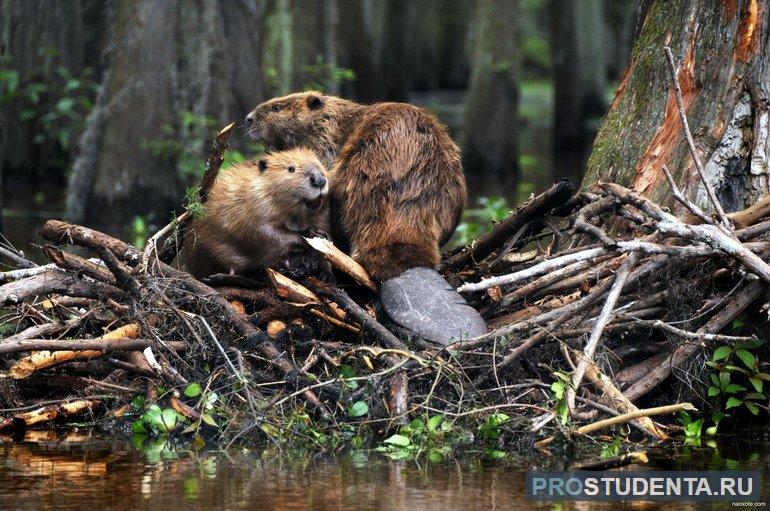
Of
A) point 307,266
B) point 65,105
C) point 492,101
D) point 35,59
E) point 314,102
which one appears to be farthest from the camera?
point 492,101

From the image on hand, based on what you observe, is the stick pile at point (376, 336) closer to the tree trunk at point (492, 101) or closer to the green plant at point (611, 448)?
the green plant at point (611, 448)

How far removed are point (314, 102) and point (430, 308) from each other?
1.72m

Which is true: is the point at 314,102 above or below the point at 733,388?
above

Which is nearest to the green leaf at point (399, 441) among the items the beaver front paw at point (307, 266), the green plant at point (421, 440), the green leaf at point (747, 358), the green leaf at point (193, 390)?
the green plant at point (421, 440)

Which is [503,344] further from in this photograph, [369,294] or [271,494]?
[271,494]

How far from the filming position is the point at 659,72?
235 inches

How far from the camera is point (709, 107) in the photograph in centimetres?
576

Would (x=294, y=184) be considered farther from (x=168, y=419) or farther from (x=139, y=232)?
(x=139, y=232)

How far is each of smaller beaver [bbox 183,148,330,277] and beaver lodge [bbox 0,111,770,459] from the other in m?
0.18

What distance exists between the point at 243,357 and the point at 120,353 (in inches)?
22.4

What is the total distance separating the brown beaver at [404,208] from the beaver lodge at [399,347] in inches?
4.8

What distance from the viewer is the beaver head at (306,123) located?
6.33m

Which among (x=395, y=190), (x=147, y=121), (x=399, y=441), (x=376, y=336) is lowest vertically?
(x=399, y=441)

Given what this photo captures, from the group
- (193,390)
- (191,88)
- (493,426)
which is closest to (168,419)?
(193,390)
